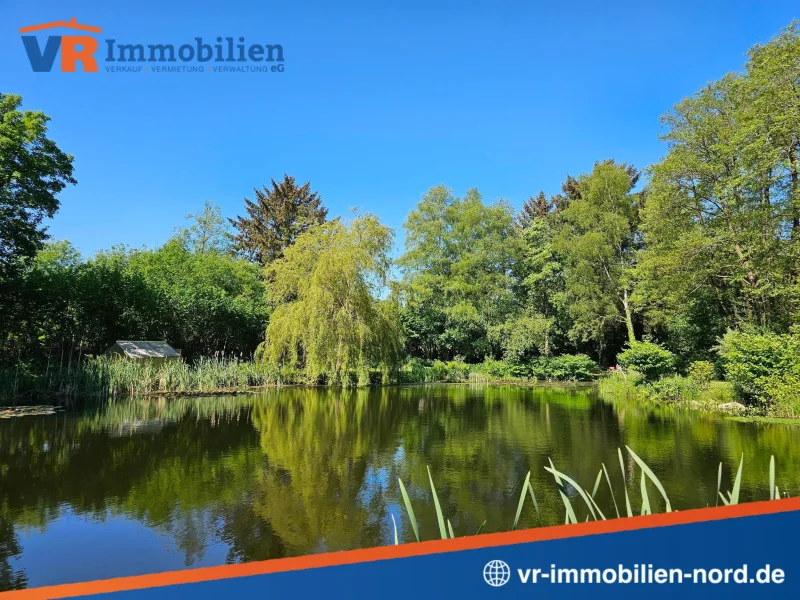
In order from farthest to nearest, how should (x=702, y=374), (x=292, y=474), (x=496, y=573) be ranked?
(x=702, y=374) → (x=292, y=474) → (x=496, y=573)

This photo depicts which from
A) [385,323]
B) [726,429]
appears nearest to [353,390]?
[385,323]

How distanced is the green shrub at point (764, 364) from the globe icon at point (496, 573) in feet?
37.5

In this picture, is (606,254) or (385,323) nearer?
(385,323)

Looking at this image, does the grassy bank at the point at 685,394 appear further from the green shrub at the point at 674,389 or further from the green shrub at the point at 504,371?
the green shrub at the point at 504,371

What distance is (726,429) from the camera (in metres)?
10.0

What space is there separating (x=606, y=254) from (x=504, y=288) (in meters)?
6.89

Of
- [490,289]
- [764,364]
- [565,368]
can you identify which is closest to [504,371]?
[565,368]

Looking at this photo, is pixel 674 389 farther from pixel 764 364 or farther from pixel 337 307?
pixel 337 307

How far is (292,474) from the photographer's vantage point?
6785 millimetres

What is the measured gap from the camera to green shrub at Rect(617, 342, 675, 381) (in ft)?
52.1

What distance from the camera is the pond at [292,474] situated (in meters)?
4.40

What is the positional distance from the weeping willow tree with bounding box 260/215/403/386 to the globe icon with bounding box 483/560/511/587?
16.0m

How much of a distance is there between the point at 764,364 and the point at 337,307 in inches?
544

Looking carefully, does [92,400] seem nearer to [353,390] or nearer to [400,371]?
[353,390]
